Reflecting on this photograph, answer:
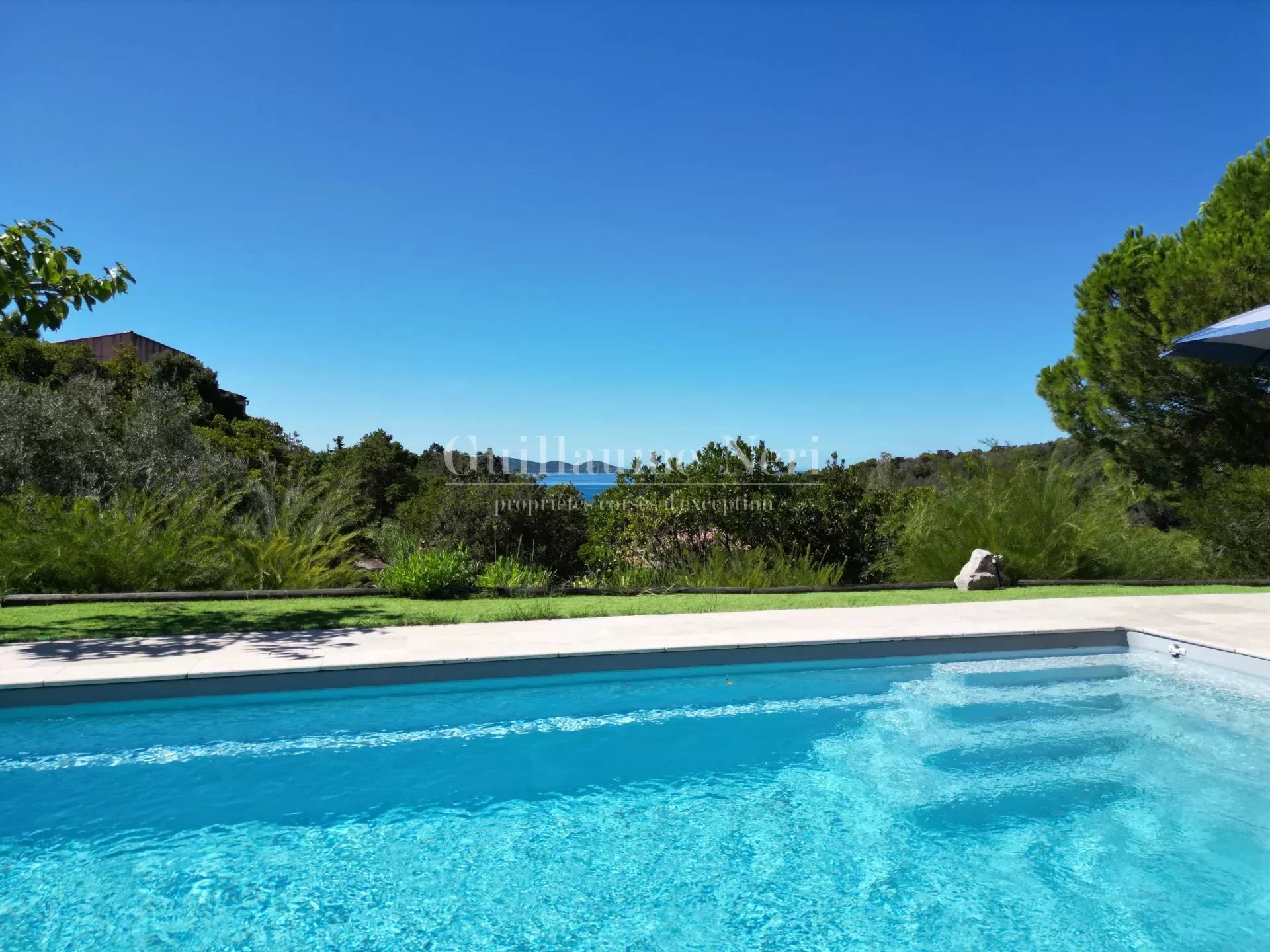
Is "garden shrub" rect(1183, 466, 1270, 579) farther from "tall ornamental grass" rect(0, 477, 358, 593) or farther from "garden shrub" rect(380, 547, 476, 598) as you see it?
"tall ornamental grass" rect(0, 477, 358, 593)

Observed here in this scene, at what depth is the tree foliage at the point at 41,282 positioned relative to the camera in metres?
5.42

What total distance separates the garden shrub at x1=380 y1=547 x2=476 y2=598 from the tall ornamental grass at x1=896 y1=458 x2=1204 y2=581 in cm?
561

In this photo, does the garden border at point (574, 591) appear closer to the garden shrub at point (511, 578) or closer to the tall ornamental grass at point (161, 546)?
the garden shrub at point (511, 578)

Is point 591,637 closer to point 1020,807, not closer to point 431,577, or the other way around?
point 431,577

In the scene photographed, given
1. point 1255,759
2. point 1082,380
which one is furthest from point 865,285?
point 1255,759

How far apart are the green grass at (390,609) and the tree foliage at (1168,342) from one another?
6280mm

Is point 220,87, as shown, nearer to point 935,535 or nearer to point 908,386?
point 935,535

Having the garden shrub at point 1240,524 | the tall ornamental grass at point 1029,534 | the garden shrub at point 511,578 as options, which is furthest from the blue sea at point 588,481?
the garden shrub at point 1240,524

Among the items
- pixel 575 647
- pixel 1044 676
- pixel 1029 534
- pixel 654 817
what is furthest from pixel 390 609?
pixel 1029 534

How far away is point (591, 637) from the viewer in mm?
5598

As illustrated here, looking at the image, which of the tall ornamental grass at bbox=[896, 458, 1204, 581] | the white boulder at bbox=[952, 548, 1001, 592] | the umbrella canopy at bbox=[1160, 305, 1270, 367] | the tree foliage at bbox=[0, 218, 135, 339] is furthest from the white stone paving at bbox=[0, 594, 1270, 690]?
the tree foliage at bbox=[0, 218, 135, 339]

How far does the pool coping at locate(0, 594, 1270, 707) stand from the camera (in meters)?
4.41

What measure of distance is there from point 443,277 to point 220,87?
18.7 ft

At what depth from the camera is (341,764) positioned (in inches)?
159
